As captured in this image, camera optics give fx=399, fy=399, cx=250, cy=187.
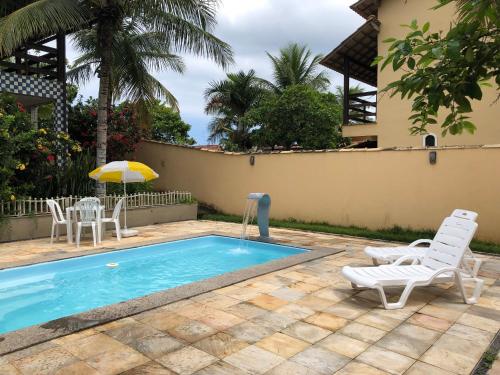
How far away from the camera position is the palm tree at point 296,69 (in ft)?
81.4

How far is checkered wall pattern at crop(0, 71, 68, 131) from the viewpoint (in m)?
12.0

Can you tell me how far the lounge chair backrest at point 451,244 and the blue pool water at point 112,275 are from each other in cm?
363

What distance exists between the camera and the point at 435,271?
5.11m

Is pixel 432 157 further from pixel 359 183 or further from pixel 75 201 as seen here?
pixel 75 201

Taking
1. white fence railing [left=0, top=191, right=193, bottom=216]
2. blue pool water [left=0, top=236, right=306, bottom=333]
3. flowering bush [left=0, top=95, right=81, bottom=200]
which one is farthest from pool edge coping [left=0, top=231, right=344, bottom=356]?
flowering bush [left=0, top=95, right=81, bottom=200]

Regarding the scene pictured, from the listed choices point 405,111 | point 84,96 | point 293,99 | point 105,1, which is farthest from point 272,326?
point 84,96

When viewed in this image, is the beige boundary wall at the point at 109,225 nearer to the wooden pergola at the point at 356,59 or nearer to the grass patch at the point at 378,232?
the grass patch at the point at 378,232

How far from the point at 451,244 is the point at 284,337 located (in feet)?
9.38

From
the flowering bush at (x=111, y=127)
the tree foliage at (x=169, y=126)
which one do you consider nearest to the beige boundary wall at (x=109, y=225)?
the flowering bush at (x=111, y=127)

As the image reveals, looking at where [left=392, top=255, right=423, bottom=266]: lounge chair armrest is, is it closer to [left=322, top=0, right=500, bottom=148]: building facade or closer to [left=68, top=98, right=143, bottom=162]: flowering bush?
[left=322, top=0, right=500, bottom=148]: building facade

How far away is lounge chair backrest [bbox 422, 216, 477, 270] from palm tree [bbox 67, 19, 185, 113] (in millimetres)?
9784

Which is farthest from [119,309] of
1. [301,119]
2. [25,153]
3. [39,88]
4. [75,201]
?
[301,119]

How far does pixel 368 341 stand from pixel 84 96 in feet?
51.2

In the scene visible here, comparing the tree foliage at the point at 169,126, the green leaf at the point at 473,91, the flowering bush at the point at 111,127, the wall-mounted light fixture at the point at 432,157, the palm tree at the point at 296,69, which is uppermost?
the palm tree at the point at 296,69
